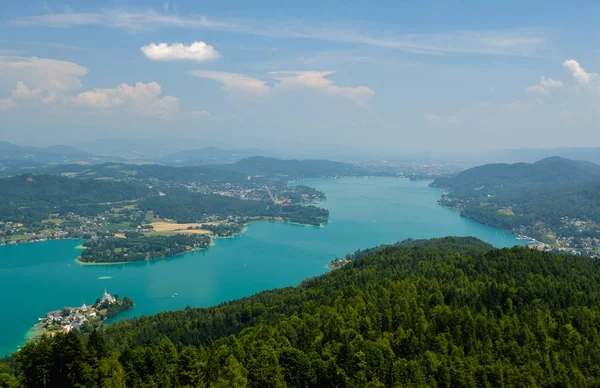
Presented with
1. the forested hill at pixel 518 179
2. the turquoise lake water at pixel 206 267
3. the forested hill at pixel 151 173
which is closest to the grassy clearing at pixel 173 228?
the turquoise lake water at pixel 206 267

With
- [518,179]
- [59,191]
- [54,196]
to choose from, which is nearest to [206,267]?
[54,196]

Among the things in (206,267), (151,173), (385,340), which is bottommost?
(206,267)

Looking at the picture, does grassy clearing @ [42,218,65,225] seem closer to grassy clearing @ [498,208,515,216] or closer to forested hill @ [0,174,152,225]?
forested hill @ [0,174,152,225]

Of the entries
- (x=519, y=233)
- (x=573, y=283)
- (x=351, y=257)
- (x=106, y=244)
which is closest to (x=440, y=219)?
(x=519, y=233)

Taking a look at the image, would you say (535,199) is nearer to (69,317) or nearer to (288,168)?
(69,317)

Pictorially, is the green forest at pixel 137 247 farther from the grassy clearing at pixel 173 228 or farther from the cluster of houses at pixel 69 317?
the cluster of houses at pixel 69 317

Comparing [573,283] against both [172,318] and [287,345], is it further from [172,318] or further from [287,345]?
[172,318]
